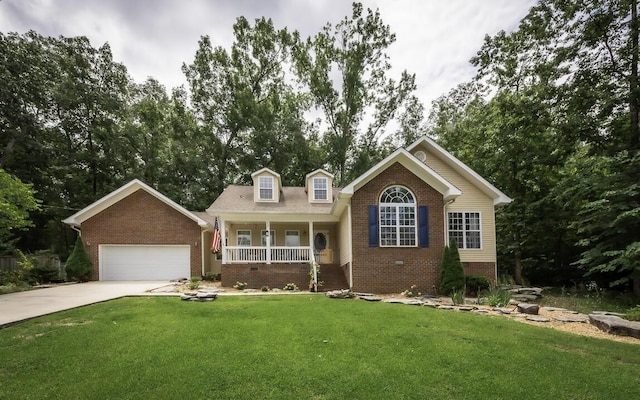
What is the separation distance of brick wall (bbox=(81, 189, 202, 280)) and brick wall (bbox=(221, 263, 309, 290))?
14.0 ft

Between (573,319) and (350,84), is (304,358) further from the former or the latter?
(350,84)

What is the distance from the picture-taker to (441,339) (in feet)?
22.7

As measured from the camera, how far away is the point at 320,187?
18.8 metres

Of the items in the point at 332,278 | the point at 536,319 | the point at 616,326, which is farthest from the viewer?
the point at 332,278

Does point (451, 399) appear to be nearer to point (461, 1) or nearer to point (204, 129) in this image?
point (461, 1)

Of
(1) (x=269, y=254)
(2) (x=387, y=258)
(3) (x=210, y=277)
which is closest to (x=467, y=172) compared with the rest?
(2) (x=387, y=258)

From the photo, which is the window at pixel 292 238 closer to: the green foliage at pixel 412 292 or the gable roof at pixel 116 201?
the gable roof at pixel 116 201

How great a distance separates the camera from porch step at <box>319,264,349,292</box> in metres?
15.2

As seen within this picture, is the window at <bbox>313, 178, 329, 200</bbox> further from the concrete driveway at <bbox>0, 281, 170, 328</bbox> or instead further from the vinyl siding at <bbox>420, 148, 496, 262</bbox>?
the concrete driveway at <bbox>0, 281, 170, 328</bbox>

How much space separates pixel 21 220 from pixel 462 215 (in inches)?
764

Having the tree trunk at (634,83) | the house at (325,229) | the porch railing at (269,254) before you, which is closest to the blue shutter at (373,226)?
the house at (325,229)

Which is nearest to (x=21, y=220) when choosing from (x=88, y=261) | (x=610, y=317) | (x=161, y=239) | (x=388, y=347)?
(x=88, y=261)

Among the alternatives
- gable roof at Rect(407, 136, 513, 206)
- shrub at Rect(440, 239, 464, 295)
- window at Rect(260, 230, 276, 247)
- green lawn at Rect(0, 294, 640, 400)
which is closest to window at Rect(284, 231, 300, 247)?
window at Rect(260, 230, 276, 247)

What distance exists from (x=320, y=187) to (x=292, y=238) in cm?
345
